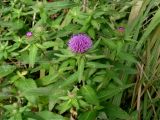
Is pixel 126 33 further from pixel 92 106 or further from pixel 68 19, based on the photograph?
pixel 92 106

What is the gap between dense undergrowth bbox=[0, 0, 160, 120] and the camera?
144 cm

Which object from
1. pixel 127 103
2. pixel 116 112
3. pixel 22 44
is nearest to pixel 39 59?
pixel 22 44

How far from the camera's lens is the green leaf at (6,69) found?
1.73 metres

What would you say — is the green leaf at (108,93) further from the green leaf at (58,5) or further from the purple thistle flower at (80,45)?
the green leaf at (58,5)

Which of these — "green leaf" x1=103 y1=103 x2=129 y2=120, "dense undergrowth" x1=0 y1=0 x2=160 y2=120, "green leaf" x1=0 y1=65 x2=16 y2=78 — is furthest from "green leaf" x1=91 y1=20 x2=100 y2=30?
"green leaf" x1=0 y1=65 x2=16 y2=78

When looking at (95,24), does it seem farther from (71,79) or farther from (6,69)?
(6,69)

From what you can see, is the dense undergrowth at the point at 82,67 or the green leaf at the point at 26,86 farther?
the green leaf at the point at 26,86

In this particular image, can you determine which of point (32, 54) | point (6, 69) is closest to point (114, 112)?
point (32, 54)

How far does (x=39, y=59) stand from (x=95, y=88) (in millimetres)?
252

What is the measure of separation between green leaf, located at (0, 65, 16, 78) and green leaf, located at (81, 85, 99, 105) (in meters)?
0.44

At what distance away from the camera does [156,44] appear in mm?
1814

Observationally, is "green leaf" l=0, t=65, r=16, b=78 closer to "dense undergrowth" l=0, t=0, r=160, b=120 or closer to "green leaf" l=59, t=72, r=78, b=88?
"dense undergrowth" l=0, t=0, r=160, b=120

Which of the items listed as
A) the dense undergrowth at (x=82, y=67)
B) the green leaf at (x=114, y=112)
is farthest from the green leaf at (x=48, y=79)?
the green leaf at (x=114, y=112)

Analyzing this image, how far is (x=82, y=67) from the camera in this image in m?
1.35
